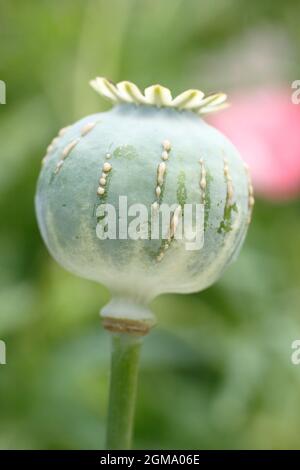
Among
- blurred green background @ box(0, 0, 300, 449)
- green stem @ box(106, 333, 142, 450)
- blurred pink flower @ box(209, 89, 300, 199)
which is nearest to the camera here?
green stem @ box(106, 333, 142, 450)

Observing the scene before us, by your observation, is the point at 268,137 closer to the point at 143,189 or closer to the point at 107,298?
the point at 107,298

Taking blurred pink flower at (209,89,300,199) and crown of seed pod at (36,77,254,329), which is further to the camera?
blurred pink flower at (209,89,300,199)

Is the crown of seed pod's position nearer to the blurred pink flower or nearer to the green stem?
the green stem

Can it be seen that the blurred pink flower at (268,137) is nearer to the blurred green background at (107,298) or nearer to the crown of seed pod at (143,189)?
the blurred green background at (107,298)

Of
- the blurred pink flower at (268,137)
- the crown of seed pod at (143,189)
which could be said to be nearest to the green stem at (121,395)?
the crown of seed pod at (143,189)

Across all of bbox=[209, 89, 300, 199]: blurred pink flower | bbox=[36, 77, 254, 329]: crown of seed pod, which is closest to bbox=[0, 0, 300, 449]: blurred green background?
bbox=[209, 89, 300, 199]: blurred pink flower

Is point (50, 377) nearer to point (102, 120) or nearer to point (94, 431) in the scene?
point (94, 431)
